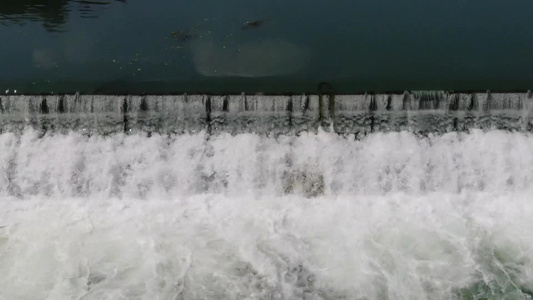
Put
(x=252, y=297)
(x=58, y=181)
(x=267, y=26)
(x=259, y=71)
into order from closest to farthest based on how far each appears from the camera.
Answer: (x=252, y=297) → (x=58, y=181) → (x=259, y=71) → (x=267, y=26)

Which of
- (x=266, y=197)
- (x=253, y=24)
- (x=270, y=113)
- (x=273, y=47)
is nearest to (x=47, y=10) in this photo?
(x=253, y=24)

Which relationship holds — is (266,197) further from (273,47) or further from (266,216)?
(273,47)

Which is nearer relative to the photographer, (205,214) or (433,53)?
(205,214)

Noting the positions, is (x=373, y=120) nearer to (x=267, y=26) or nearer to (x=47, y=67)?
(x=267, y=26)

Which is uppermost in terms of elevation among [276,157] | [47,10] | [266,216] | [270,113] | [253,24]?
[47,10]

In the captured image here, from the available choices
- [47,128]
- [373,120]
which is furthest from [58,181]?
[373,120]

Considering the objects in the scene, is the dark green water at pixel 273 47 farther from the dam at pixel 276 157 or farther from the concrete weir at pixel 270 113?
the concrete weir at pixel 270 113
